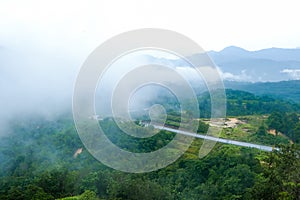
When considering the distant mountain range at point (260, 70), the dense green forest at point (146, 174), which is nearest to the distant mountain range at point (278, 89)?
the distant mountain range at point (260, 70)

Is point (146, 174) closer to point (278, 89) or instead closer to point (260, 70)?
point (278, 89)

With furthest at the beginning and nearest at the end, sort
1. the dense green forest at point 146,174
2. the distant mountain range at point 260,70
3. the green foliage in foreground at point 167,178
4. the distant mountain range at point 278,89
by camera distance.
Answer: the distant mountain range at point 260,70 < the distant mountain range at point 278,89 < the dense green forest at point 146,174 < the green foliage in foreground at point 167,178

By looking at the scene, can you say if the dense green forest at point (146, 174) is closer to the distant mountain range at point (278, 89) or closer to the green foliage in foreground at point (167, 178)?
the green foliage in foreground at point (167, 178)

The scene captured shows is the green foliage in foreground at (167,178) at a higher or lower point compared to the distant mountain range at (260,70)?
lower

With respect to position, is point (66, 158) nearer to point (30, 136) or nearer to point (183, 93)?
point (30, 136)

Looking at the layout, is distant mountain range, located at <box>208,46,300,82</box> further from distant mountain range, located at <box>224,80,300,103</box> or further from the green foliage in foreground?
the green foliage in foreground

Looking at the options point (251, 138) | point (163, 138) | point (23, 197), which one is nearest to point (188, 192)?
point (163, 138)

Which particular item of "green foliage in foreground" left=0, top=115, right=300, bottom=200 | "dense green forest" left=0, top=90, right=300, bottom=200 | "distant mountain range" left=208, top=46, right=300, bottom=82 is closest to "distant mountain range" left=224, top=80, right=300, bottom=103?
"distant mountain range" left=208, top=46, right=300, bottom=82

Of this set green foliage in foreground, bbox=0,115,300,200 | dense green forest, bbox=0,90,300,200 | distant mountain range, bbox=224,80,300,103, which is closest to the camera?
green foliage in foreground, bbox=0,115,300,200
